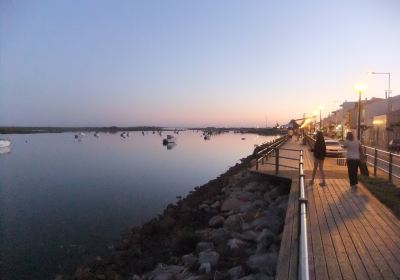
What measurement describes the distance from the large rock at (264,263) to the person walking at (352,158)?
5834 mm

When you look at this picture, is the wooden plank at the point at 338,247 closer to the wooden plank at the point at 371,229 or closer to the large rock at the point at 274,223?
the wooden plank at the point at 371,229

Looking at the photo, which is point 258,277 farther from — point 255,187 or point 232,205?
point 255,187

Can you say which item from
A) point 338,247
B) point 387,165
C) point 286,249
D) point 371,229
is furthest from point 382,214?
point 387,165

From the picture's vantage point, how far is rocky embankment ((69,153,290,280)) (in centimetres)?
952

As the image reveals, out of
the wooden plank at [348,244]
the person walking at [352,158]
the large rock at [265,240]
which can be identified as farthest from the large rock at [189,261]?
the person walking at [352,158]

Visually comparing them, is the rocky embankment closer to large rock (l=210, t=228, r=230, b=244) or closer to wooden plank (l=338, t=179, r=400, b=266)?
large rock (l=210, t=228, r=230, b=244)

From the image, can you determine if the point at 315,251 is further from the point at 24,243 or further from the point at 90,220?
the point at 90,220

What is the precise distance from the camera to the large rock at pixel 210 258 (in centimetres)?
987

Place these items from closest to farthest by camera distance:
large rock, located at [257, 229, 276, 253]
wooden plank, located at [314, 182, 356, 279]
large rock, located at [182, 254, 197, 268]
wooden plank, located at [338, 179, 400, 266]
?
wooden plank, located at [314, 182, 356, 279], wooden plank, located at [338, 179, 400, 266], large rock, located at [257, 229, 276, 253], large rock, located at [182, 254, 197, 268]

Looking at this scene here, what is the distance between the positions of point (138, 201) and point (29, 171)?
23.0 meters

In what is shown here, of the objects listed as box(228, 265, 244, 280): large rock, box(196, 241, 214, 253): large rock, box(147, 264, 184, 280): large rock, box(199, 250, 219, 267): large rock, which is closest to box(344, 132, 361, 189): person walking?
box(196, 241, 214, 253): large rock

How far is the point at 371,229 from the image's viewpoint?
26.5 ft

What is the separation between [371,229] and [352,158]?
5771 millimetres

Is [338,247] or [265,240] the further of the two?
[265,240]
